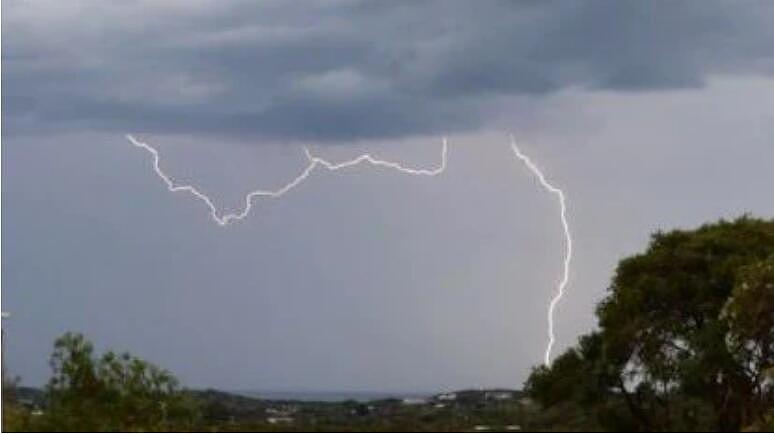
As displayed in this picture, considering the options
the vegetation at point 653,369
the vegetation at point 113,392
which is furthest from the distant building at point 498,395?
the vegetation at point 113,392

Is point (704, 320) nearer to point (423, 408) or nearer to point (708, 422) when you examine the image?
point (708, 422)

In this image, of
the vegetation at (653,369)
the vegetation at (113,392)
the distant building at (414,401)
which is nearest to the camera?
the vegetation at (113,392)

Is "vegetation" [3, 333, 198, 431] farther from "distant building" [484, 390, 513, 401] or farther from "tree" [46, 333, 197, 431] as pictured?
"distant building" [484, 390, 513, 401]

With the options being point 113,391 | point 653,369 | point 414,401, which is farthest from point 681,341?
point 113,391

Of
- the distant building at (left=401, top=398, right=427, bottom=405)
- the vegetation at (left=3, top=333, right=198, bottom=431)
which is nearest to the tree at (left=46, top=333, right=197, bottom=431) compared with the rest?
the vegetation at (left=3, top=333, right=198, bottom=431)

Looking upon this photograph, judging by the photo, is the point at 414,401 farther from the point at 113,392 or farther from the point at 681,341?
the point at 113,392

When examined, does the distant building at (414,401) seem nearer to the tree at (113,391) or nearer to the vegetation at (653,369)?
the vegetation at (653,369)
